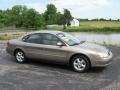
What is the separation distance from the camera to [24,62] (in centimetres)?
1102

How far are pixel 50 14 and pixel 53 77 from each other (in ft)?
320

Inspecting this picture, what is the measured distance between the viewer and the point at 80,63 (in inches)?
365

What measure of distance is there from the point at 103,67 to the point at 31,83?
3.34m

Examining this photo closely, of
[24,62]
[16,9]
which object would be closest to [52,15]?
[16,9]

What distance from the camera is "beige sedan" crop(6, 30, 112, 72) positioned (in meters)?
9.12

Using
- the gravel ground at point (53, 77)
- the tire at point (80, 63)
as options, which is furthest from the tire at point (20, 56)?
the tire at point (80, 63)

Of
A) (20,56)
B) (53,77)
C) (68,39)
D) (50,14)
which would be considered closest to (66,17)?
(50,14)

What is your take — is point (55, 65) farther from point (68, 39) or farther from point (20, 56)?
point (20, 56)

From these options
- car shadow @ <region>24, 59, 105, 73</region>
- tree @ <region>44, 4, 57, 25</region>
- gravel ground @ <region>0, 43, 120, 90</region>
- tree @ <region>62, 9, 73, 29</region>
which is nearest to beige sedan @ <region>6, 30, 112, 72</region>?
car shadow @ <region>24, 59, 105, 73</region>

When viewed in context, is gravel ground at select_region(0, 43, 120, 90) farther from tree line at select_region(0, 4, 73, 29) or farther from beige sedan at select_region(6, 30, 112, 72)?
tree line at select_region(0, 4, 73, 29)

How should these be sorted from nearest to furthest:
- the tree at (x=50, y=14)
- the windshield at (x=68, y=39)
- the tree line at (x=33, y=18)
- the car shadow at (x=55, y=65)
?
the car shadow at (x=55, y=65), the windshield at (x=68, y=39), the tree line at (x=33, y=18), the tree at (x=50, y=14)

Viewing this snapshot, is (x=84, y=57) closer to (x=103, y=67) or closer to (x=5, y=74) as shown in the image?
(x=103, y=67)

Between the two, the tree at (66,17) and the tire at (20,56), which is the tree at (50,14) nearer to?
the tree at (66,17)

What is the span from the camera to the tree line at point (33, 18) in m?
87.0
